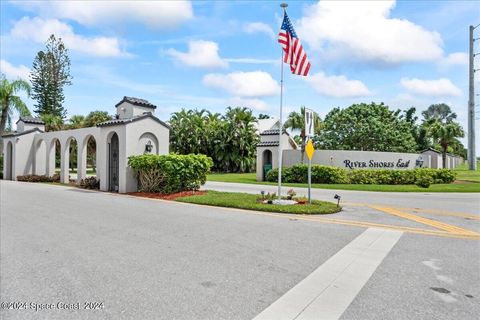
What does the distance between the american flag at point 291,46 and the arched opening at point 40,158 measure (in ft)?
74.6

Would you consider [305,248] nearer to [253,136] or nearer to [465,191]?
[465,191]

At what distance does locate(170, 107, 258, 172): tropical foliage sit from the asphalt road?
32.2 meters

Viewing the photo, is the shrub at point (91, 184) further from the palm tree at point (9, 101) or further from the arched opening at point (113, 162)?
the palm tree at point (9, 101)

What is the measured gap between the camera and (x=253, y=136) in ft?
140

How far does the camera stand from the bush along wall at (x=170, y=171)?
1515 cm

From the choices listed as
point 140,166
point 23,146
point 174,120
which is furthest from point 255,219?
point 174,120

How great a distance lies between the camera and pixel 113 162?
59.2 feet

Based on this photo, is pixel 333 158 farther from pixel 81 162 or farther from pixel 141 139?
pixel 81 162

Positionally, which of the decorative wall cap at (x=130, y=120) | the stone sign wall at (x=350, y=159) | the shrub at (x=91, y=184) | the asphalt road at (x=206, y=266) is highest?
the decorative wall cap at (x=130, y=120)

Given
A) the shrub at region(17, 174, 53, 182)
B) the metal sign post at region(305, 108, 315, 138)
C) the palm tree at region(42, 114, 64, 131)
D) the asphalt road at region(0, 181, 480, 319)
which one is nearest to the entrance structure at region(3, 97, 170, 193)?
the shrub at region(17, 174, 53, 182)

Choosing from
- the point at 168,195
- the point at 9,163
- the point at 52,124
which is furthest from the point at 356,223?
the point at 52,124

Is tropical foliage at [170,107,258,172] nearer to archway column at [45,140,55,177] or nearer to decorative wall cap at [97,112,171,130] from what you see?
archway column at [45,140,55,177]

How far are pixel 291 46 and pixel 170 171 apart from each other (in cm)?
722

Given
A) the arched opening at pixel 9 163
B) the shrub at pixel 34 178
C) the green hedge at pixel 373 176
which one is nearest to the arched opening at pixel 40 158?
the shrub at pixel 34 178
